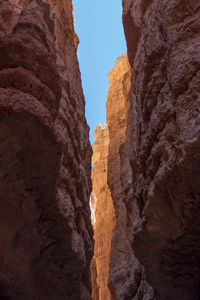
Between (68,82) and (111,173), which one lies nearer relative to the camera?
(68,82)

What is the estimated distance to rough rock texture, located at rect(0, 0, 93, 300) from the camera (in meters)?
4.52

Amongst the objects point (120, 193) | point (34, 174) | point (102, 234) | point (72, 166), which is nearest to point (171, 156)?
point (34, 174)

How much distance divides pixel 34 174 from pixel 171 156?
2092 mm

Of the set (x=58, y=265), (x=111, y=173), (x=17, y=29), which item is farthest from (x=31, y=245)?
(x=111, y=173)

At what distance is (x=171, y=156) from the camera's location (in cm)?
429

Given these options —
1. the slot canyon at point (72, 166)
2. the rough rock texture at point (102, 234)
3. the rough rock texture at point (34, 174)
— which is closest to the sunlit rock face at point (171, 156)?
the slot canyon at point (72, 166)

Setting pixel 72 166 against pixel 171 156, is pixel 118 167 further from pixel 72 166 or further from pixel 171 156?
pixel 171 156

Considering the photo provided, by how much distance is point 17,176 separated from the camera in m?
4.91

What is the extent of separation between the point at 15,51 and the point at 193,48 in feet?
8.54

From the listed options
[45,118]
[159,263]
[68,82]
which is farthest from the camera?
[68,82]

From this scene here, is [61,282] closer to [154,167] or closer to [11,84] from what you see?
[154,167]

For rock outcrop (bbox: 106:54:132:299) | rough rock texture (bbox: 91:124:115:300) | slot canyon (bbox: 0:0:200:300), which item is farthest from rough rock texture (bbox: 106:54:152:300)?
rough rock texture (bbox: 91:124:115:300)

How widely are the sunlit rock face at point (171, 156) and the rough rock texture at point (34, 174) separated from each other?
1454 millimetres

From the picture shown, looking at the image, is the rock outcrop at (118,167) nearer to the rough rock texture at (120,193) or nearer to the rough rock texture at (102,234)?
the rough rock texture at (120,193)
